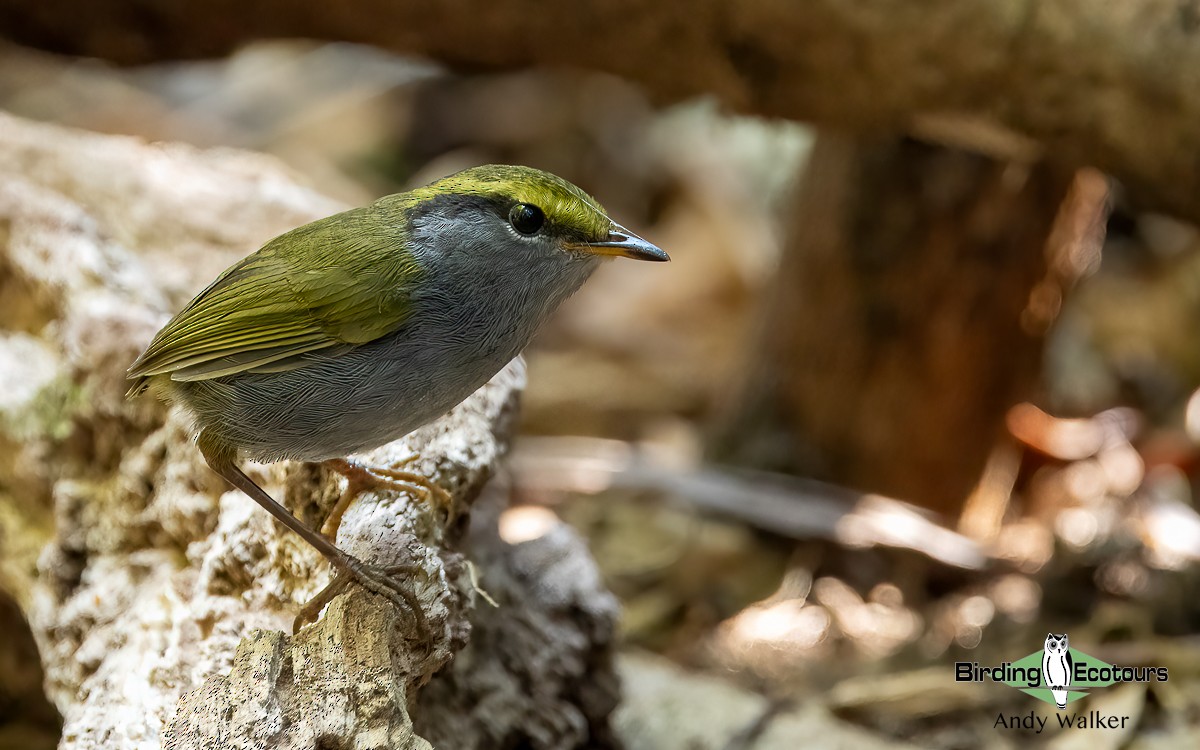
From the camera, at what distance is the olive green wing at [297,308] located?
275cm

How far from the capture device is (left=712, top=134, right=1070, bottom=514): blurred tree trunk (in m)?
5.41

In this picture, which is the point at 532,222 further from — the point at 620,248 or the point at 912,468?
the point at 912,468

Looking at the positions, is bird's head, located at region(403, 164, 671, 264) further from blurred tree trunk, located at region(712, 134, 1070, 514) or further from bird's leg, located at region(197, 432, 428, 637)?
blurred tree trunk, located at region(712, 134, 1070, 514)

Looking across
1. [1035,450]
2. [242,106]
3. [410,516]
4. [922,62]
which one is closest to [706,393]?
[1035,450]

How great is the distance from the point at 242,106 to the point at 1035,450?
956 cm

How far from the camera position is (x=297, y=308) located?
112 inches

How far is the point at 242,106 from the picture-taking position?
40.7ft

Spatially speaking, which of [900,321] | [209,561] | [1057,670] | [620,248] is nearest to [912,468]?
[900,321]

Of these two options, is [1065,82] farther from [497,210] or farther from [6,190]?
[6,190]

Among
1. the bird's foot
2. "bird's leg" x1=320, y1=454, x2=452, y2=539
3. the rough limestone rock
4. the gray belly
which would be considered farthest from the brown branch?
the bird's foot

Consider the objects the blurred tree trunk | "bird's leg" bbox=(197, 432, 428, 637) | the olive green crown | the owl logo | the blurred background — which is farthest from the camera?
the blurred tree trunk

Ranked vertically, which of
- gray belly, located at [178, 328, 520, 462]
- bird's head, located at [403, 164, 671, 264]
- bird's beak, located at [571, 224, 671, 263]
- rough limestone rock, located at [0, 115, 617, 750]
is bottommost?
rough limestone rock, located at [0, 115, 617, 750]

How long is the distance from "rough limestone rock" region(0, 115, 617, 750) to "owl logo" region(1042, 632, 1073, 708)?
181cm

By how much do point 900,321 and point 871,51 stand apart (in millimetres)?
1723
